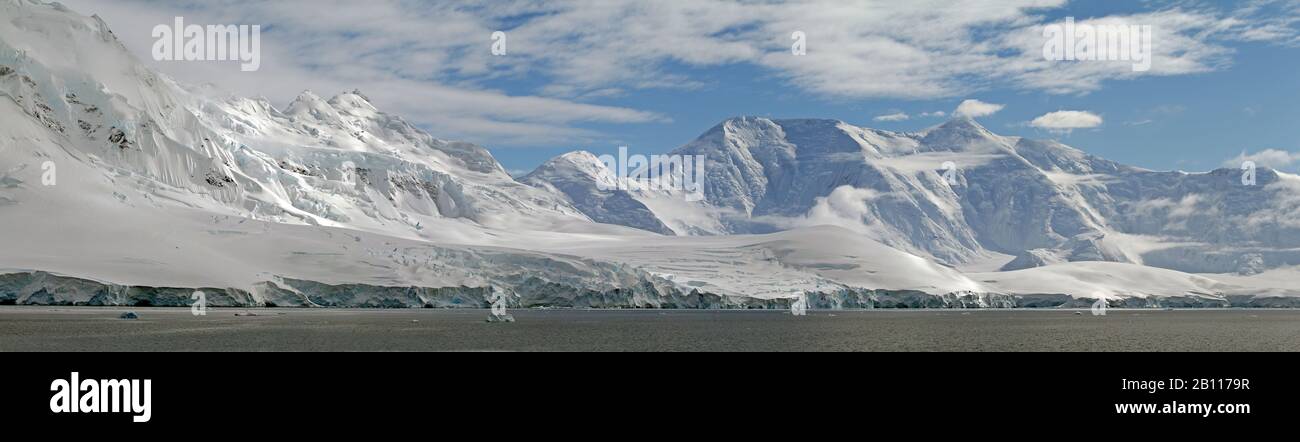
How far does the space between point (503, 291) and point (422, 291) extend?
13681mm

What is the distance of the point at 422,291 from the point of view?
562ft

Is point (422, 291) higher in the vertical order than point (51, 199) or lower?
lower
